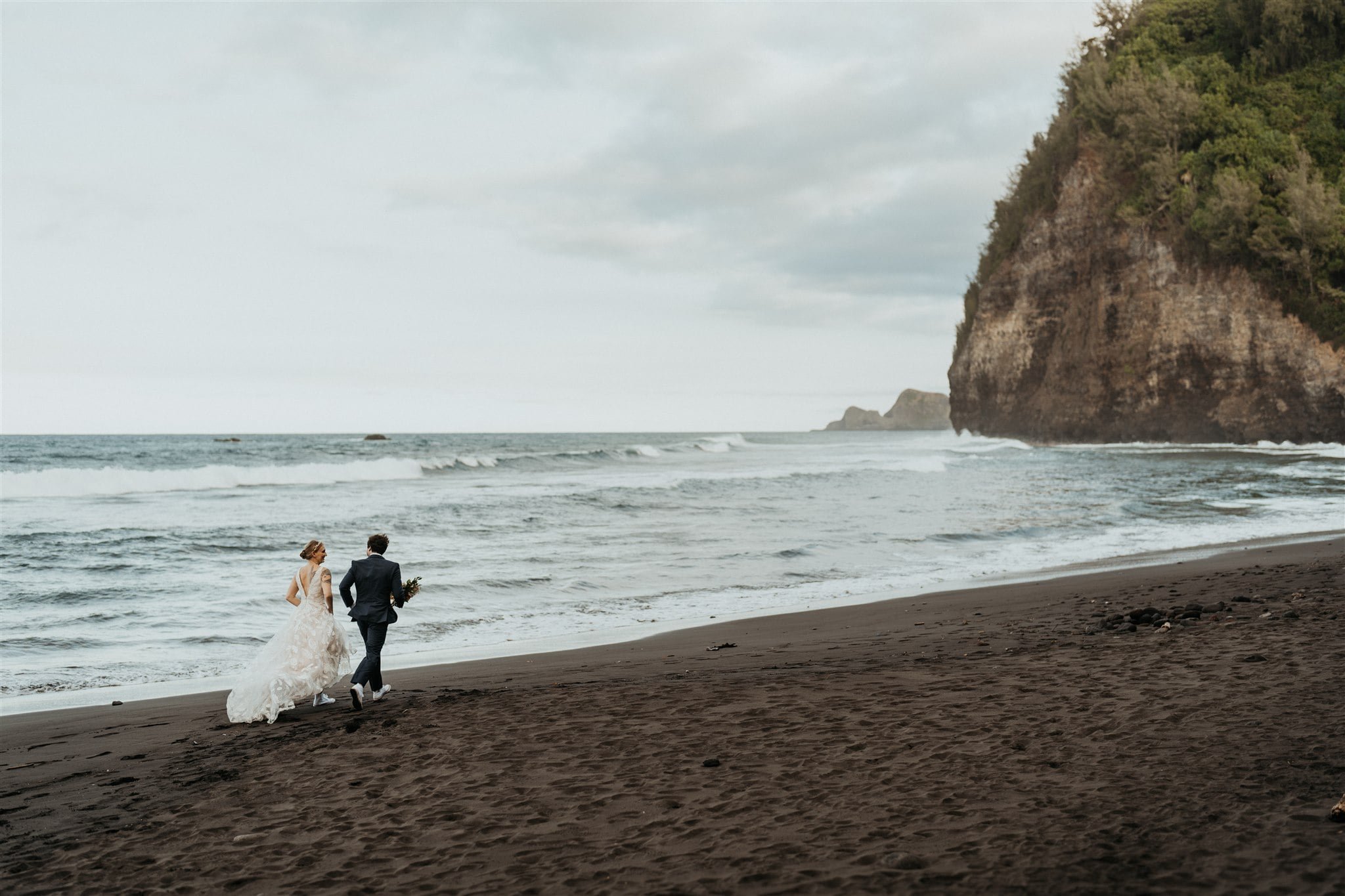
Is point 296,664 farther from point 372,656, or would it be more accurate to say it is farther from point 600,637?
point 600,637

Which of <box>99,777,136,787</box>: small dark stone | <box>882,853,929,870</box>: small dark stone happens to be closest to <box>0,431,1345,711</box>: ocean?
<box>99,777,136,787</box>: small dark stone

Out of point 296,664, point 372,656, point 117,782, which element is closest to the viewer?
point 117,782

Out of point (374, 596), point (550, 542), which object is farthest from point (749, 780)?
point (550, 542)

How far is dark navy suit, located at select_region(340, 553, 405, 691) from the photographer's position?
6.30 metres

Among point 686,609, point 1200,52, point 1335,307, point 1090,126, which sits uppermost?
point 1200,52

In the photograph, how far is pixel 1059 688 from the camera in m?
5.21

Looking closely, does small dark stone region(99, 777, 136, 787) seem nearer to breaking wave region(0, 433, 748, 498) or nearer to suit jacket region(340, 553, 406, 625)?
suit jacket region(340, 553, 406, 625)

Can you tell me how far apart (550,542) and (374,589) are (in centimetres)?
984

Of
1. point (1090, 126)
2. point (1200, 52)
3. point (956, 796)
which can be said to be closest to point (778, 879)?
point (956, 796)

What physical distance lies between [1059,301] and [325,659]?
58.9m

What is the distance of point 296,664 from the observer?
597 centimetres

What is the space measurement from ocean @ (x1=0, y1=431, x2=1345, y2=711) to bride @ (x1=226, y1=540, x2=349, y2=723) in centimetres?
214

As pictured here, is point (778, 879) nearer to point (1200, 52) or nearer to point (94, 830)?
point (94, 830)

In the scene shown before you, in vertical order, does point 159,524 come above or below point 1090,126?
below
